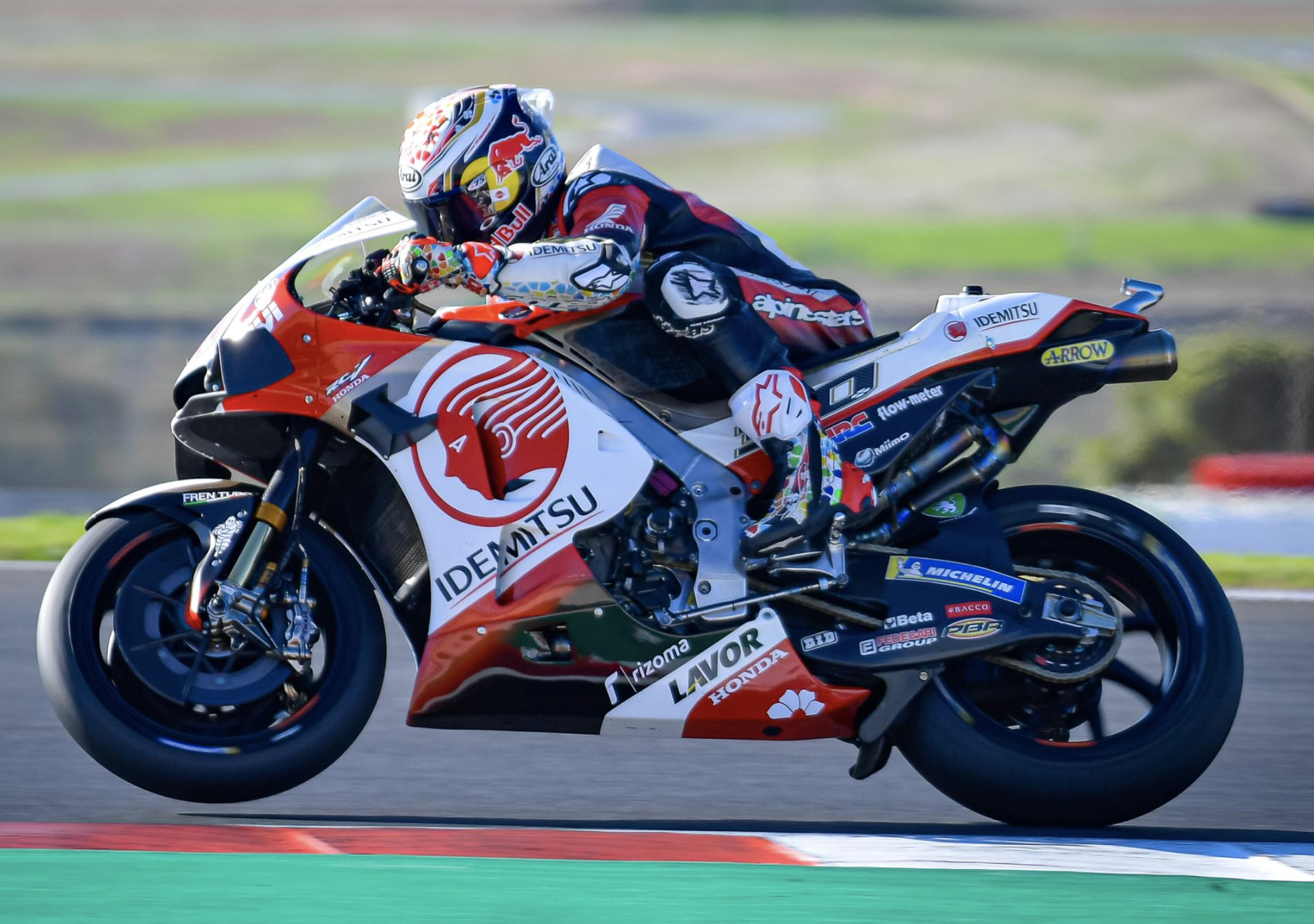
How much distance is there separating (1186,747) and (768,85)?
140 feet

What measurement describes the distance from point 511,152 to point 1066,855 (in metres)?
2.00

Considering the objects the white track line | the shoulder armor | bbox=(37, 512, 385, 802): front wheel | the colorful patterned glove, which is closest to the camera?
the white track line

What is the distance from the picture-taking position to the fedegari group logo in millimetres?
4059

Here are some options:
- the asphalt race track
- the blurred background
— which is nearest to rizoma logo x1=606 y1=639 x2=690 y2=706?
the asphalt race track

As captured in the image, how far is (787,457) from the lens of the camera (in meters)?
3.95

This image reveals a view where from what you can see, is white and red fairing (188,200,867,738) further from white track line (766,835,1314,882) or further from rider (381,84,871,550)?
white track line (766,835,1314,882)

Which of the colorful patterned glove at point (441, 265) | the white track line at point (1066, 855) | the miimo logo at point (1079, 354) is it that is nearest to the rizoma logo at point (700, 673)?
the white track line at point (1066, 855)

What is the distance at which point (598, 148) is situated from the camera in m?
4.19

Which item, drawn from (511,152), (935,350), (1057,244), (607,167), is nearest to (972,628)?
(935,350)

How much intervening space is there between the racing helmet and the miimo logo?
4.15 feet

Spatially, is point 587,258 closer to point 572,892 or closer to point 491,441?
point 491,441

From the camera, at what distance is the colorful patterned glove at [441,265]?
3.77 metres

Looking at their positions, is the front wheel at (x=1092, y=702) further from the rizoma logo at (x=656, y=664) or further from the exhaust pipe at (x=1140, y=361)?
the rizoma logo at (x=656, y=664)

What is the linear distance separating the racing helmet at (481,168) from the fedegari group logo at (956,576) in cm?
117
